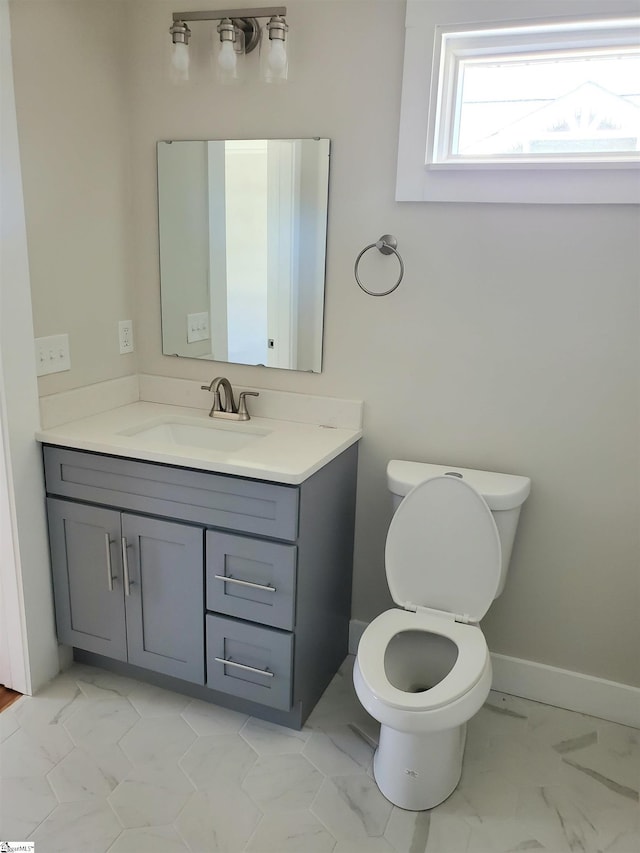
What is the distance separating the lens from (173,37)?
202 cm

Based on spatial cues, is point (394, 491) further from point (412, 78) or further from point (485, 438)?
point (412, 78)

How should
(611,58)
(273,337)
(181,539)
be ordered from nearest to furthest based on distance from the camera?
(611,58), (181,539), (273,337)

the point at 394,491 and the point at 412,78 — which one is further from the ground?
the point at 412,78

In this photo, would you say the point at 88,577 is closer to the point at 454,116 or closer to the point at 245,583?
the point at 245,583

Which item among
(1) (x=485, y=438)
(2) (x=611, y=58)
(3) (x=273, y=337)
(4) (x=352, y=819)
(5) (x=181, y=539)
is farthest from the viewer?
(3) (x=273, y=337)

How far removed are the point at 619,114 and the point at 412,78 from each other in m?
0.61


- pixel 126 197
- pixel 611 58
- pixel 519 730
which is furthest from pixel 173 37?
pixel 519 730

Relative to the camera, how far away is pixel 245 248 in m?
2.22

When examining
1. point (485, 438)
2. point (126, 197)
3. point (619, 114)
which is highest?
point (619, 114)

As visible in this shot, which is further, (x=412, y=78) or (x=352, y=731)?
(x=352, y=731)

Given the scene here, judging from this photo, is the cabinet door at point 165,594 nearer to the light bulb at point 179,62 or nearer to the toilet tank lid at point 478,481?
the toilet tank lid at point 478,481

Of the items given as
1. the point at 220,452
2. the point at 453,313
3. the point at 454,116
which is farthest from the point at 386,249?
the point at 220,452

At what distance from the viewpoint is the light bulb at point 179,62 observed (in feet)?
6.60

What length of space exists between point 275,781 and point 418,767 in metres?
0.42
